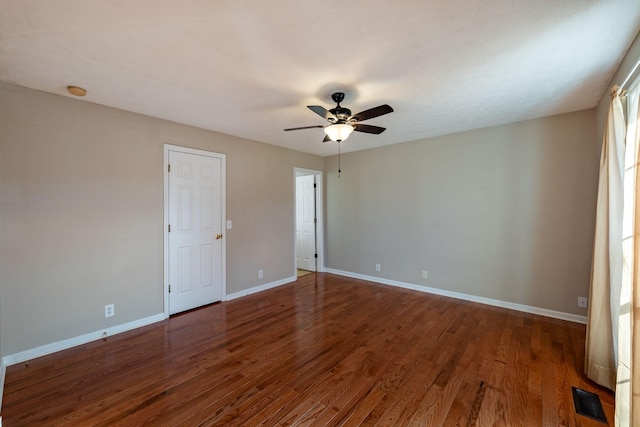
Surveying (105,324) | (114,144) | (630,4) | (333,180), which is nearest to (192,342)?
(105,324)

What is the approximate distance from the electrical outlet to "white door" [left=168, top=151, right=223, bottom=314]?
60cm

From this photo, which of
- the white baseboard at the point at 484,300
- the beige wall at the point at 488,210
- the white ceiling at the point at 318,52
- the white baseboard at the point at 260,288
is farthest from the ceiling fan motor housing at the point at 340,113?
the white baseboard at the point at 484,300

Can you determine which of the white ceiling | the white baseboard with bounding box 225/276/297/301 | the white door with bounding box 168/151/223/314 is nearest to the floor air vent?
the white ceiling

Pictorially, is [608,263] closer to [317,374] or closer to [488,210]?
[488,210]

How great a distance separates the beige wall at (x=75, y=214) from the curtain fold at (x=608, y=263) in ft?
14.0

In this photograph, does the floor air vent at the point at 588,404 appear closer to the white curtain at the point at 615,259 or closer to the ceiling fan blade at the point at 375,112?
the white curtain at the point at 615,259

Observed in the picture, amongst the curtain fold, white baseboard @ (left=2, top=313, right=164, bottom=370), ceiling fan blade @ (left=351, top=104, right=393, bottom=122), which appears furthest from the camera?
white baseboard @ (left=2, top=313, right=164, bottom=370)

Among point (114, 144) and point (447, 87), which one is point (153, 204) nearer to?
point (114, 144)

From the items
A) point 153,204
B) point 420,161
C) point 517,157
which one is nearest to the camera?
point 153,204

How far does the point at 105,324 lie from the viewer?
2.89m

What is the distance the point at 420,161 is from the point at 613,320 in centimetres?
296

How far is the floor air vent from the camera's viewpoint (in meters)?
1.75

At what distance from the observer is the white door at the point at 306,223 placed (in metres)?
5.77

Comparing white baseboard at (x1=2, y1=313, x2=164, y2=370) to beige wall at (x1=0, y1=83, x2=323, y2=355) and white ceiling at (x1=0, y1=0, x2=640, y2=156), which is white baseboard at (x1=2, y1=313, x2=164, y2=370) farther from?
white ceiling at (x1=0, y1=0, x2=640, y2=156)
